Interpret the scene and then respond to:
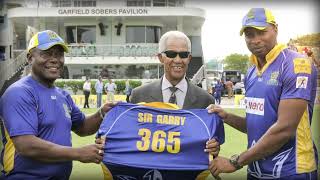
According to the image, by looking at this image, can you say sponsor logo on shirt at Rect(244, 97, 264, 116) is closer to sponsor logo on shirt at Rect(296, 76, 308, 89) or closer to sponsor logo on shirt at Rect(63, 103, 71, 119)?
sponsor logo on shirt at Rect(296, 76, 308, 89)

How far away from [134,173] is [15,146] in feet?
3.46

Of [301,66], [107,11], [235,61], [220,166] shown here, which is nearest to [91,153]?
[220,166]

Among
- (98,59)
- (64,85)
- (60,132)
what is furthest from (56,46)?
(98,59)

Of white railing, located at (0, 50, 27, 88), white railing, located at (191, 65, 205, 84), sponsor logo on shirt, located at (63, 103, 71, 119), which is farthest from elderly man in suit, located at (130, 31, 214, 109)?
white railing, located at (191, 65, 205, 84)

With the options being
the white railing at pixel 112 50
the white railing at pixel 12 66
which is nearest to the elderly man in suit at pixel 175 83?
the white railing at pixel 12 66

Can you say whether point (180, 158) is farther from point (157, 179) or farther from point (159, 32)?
point (159, 32)

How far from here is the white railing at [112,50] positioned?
44000 mm

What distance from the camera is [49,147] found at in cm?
402

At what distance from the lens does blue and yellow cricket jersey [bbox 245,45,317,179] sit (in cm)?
389

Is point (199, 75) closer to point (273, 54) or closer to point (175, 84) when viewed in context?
point (175, 84)

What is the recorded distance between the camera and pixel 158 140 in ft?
14.0

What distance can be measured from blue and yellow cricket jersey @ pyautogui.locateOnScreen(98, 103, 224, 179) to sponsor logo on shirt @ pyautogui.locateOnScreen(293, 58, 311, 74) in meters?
0.87

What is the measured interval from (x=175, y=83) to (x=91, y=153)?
3.57ft

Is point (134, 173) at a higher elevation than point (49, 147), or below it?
below
